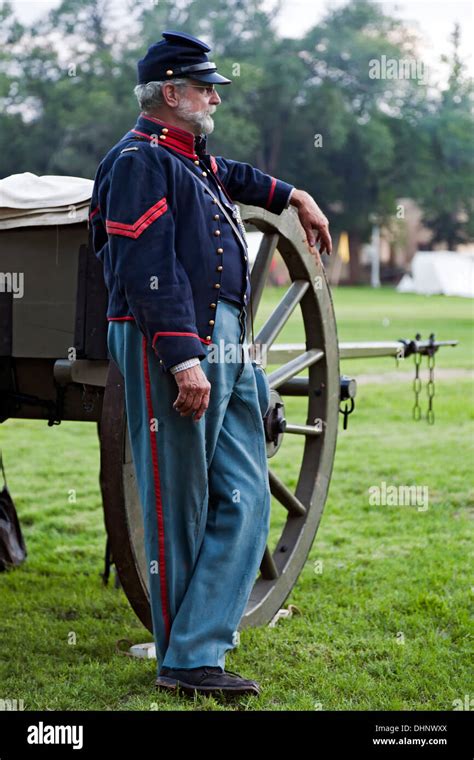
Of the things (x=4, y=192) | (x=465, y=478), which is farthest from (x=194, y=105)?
(x=465, y=478)

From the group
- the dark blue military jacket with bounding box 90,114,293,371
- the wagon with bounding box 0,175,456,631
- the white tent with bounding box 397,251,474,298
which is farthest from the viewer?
the white tent with bounding box 397,251,474,298

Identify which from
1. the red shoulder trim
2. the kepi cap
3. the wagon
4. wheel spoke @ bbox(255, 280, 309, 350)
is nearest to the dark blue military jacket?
the red shoulder trim

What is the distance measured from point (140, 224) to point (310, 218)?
944 mm

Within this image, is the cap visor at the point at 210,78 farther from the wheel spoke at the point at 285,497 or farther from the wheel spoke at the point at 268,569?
the wheel spoke at the point at 268,569

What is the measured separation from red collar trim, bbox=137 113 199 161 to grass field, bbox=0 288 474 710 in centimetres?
164

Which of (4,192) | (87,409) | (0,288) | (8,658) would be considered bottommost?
(8,658)

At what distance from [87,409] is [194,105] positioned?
3.98ft

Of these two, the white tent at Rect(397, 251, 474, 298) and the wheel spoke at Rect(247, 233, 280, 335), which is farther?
the white tent at Rect(397, 251, 474, 298)

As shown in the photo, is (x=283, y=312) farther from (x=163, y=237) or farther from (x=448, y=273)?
(x=448, y=273)

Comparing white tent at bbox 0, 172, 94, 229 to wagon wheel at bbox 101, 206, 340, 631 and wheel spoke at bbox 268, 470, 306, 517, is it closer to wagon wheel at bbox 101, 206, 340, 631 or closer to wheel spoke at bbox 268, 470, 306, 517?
wagon wheel at bbox 101, 206, 340, 631

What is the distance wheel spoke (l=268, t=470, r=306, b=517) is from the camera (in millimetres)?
4406

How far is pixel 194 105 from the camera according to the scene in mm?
3430

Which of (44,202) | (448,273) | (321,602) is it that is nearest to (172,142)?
(44,202)
